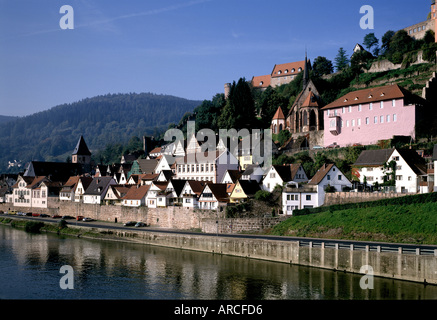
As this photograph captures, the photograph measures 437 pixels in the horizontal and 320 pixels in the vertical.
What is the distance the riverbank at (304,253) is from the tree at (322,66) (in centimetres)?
7266

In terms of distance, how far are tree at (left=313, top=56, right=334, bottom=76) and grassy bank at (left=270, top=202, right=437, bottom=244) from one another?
71741 millimetres

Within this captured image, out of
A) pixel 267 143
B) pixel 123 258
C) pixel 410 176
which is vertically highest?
pixel 267 143

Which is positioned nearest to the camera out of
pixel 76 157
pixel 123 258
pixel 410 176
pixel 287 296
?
pixel 287 296

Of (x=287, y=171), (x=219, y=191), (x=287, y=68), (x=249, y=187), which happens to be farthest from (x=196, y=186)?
(x=287, y=68)

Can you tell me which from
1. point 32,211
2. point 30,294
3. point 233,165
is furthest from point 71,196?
point 30,294

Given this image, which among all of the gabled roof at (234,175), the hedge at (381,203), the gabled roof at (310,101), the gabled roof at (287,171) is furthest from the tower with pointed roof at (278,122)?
the hedge at (381,203)

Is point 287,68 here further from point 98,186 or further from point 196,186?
point 196,186

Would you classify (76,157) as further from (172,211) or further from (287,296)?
(287,296)

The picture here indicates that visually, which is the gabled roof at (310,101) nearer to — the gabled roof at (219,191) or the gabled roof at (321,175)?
the gabled roof at (219,191)

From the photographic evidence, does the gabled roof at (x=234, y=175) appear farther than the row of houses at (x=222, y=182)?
Yes

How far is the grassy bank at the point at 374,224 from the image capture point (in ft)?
137

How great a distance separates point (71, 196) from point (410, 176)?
65231 mm

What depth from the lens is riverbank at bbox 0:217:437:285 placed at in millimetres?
35031
